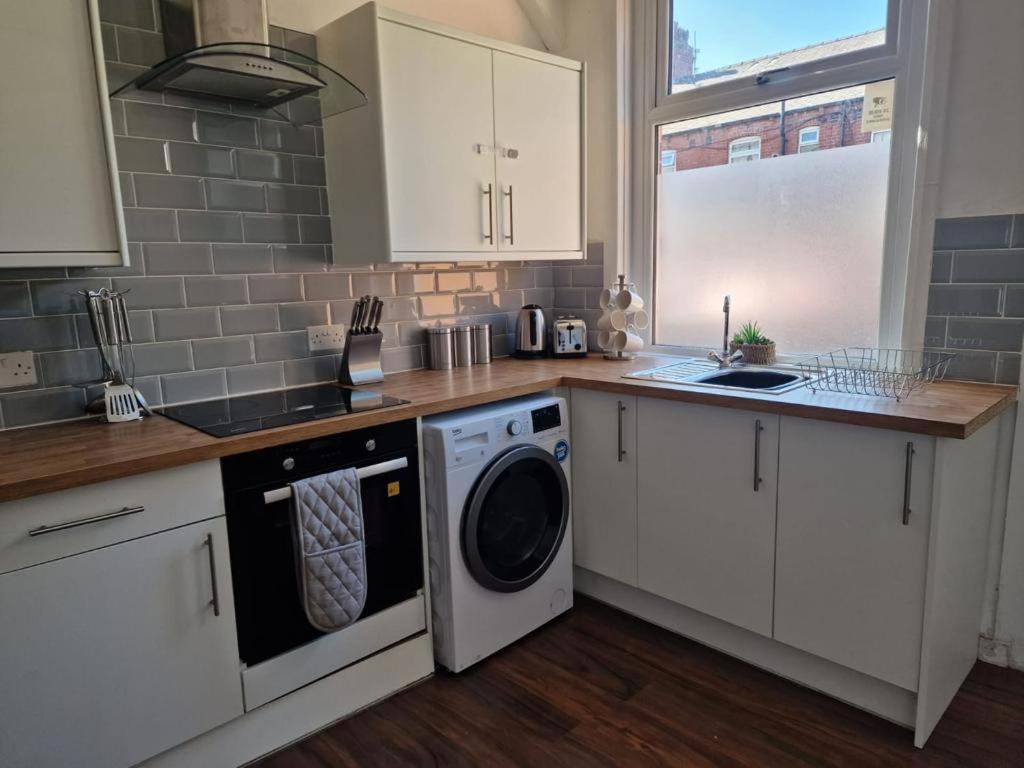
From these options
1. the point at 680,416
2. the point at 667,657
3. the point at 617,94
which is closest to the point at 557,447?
the point at 680,416

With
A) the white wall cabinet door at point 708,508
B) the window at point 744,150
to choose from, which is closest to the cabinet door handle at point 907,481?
the white wall cabinet door at point 708,508

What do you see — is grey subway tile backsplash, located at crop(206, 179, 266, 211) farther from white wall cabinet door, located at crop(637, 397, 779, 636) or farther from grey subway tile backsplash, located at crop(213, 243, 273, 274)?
white wall cabinet door, located at crop(637, 397, 779, 636)

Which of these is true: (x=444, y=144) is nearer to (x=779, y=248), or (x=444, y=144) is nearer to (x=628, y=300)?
(x=628, y=300)

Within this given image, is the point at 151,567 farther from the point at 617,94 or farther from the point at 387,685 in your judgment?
the point at 617,94

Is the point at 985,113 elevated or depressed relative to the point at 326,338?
elevated

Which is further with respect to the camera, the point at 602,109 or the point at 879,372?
the point at 602,109

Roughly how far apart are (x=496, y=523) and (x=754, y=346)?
3.87 feet

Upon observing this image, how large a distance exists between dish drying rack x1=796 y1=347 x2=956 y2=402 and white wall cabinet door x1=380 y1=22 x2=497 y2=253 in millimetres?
1263

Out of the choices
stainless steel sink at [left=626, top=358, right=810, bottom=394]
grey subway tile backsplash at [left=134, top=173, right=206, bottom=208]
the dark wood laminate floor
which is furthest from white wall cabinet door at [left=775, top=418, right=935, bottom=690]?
grey subway tile backsplash at [left=134, top=173, right=206, bottom=208]

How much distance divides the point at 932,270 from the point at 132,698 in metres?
2.53

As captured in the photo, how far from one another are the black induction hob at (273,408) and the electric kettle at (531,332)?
0.89 m

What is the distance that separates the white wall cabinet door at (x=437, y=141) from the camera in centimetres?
215

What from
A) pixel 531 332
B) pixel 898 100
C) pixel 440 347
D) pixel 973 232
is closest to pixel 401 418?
pixel 440 347

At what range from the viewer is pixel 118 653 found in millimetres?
1527
